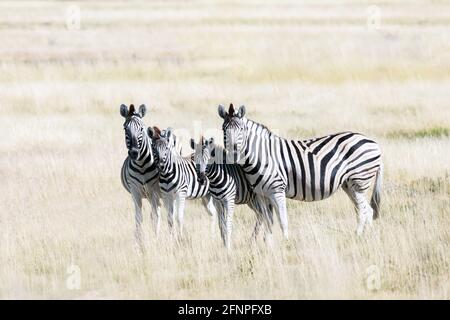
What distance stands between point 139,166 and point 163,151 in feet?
1.84

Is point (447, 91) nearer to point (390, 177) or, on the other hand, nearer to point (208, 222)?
point (390, 177)

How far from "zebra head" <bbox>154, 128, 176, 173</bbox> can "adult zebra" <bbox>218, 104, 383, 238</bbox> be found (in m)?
0.67

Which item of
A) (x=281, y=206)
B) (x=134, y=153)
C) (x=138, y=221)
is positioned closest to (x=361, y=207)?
(x=281, y=206)

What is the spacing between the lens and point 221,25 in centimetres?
4306

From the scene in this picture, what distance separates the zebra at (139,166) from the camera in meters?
10.7

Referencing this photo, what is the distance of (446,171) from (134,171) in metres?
6.42

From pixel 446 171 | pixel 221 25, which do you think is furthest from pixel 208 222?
pixel 221 25

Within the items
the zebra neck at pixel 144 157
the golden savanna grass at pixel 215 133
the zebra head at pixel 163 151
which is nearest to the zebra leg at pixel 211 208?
the golden savanna grass at pixel 215 133

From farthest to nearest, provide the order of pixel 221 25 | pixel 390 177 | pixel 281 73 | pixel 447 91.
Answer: pixel 221 25
pixel 281 73
pixel 447 91
pixel 390 177

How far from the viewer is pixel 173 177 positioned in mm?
10594

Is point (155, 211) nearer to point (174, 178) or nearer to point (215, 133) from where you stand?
point (174, 178)

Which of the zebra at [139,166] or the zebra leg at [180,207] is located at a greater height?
the zebra at [139,166]

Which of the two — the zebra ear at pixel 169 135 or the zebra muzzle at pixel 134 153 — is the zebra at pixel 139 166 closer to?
the zebra muzzle at pixel 134 153

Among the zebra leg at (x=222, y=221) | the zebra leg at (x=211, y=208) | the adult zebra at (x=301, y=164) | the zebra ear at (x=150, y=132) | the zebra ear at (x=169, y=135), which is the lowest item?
the zebra leg at (x=222, y=221)
